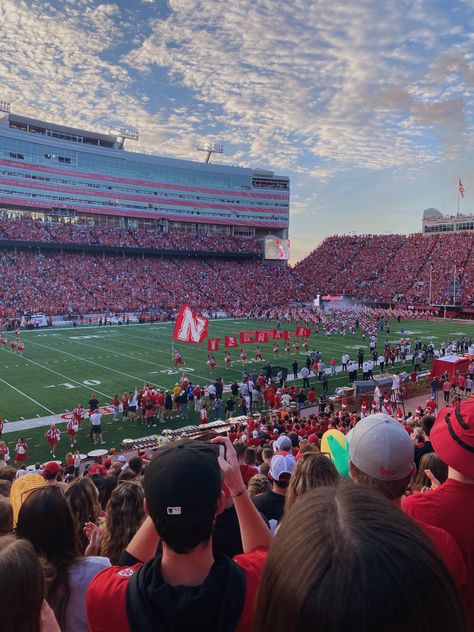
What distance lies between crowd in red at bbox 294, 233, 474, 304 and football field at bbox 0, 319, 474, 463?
19.7 meters

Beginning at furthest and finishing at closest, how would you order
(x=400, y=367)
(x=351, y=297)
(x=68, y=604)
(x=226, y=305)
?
(x=351, y=297) < (x=226, y=305) < (x=400, y=367) < (x=68, y=604)

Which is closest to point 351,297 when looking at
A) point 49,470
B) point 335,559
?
point 49,470

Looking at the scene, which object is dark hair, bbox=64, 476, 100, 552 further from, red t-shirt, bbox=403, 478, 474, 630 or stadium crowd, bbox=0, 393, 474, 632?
red t-shirt, bbox=403, 478, 474, 630

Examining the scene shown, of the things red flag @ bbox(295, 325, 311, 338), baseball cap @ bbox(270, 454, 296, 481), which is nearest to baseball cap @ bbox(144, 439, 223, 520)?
baseball cap @ bbox(270, 454, 296, 481)

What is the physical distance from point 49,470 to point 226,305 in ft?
162

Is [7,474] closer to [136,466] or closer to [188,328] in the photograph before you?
[136,466]

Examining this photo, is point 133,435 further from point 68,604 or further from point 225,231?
point 225,231

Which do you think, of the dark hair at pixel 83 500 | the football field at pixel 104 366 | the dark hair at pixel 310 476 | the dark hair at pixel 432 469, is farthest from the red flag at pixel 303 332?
the dark hair at pixel 310 476

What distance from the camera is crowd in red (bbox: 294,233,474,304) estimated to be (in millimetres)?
59438

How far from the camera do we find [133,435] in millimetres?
15352

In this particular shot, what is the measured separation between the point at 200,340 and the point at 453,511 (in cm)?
2038

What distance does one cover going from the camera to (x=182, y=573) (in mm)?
1615

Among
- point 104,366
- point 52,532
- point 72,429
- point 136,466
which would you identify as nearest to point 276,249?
point 104,366

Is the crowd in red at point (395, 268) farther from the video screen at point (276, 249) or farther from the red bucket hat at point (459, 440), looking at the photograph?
the red bucket hat at point (459, 440)
